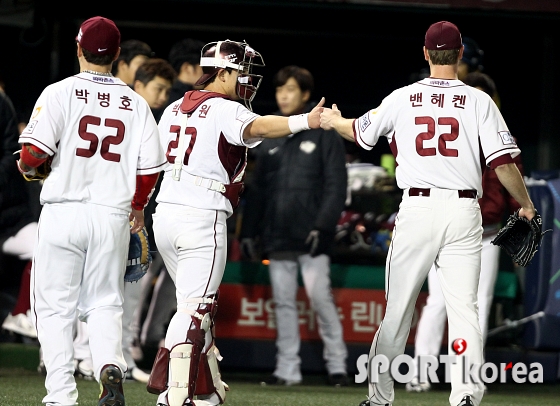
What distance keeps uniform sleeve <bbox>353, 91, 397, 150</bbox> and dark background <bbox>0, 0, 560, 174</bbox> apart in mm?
3185

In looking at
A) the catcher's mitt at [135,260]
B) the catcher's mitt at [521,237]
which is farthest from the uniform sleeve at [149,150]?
the catcher's mitt at [521,237]

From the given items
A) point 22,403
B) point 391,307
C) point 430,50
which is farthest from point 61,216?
point 430,50

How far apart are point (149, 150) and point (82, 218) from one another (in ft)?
1.62

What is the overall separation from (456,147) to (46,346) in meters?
2.25

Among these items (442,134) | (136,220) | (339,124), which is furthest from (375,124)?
(136,220)

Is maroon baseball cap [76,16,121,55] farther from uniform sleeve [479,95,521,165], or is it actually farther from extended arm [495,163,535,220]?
extended arm [495,163,535,220]

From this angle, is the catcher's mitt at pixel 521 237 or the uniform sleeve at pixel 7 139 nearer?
the catcher's mitt at pixel 521 237

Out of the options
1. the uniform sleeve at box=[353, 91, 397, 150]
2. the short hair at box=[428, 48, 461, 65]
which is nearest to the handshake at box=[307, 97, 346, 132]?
the uniform sleeve at box=[353, 91, 397, 150]

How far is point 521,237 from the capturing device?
548cm

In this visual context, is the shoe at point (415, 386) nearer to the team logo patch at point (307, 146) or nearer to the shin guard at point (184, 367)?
the team logo patch at point (307, 146)

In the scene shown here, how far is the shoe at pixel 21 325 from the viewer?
24.5 ft

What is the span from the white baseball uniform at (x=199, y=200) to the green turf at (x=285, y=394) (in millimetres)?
1039

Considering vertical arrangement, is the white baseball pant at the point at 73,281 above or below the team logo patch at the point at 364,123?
below

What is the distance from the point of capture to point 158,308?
7.43m
